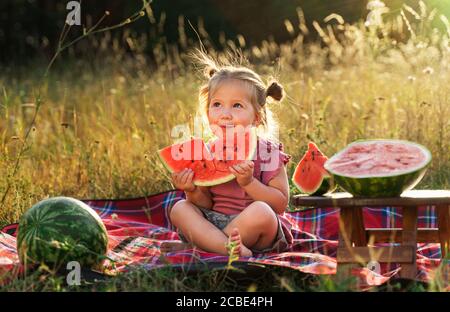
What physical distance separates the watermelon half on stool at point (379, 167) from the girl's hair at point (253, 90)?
716 millimetres

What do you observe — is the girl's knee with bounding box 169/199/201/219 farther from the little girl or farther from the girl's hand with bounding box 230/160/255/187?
the girl's hand with bounding box 230/160/255/187

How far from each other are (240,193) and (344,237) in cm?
88

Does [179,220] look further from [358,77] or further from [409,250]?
[358,77]

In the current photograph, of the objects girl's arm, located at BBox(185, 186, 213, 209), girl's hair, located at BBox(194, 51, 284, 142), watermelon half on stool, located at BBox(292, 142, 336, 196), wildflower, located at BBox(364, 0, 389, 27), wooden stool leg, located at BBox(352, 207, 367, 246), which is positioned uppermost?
wildflower, located at BBox(364, 0, 389, 27)

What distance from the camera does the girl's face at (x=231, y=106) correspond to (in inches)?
191

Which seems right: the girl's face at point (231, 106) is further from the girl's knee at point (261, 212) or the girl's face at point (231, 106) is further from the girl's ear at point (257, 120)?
the girl's knee at point (261, 212)

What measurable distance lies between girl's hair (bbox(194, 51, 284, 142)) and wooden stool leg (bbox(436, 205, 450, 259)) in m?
1.12

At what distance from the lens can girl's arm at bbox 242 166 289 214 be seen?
15.4 feet

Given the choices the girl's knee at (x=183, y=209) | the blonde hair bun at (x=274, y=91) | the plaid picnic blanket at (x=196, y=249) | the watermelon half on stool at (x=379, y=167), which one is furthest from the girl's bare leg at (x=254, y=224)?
the blonde hair bun at (x=274, y=91)

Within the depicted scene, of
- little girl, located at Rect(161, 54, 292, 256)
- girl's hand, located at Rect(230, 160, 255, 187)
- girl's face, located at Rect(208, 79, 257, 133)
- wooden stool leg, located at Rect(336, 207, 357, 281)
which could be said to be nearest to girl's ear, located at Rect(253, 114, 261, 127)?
little girl, located at Rect(161, 54, 292, 256)

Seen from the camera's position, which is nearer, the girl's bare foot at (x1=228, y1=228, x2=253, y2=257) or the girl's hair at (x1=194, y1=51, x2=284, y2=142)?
the girl's bare foot at (x1=228, y1=228, x2=253, y2=257)

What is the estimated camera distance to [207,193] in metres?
4.96

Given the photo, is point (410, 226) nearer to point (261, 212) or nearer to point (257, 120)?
point (261, 212)
